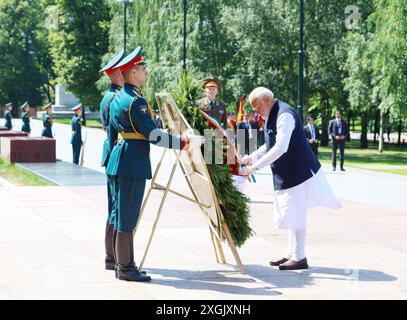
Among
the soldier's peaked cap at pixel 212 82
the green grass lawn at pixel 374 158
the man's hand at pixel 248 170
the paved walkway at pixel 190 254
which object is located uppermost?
the soldier's peaked cap at pixel 212 82

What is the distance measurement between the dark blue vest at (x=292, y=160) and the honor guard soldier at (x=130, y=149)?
100cm

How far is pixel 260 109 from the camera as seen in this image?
8.22 metres

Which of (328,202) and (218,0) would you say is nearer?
(328,202)

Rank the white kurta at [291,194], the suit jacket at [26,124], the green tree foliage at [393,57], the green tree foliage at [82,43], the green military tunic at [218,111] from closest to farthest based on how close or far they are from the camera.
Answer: the white kurta at [291,194]
the green military tunic at [218,111]
the green tree foliage at [393,57]
the suit jacket at [26,124]
the green tree foliage at [82,43]

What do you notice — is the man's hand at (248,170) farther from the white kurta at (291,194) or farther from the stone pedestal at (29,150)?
the stone pedestal at (29,150)

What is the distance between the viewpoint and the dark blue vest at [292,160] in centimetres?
812

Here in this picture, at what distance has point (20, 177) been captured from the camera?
17.8m

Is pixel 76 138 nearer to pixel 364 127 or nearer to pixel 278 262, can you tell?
pixel 278 262

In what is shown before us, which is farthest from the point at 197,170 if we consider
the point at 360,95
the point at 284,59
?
the point at 284,59

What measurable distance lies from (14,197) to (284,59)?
21.3m

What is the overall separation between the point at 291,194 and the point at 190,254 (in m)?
1.53

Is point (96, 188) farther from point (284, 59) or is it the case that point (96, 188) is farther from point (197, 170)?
point (284, 59)

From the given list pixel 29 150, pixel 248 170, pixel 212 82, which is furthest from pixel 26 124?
pixel 248 170

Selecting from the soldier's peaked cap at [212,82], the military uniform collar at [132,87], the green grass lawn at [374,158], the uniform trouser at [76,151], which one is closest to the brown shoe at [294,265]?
the military uniform collar at [132,87]
